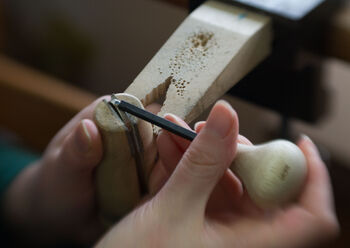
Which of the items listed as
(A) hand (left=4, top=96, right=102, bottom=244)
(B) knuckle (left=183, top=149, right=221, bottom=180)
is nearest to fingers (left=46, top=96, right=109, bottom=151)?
(A) hand (left=4, top=96, right=102, bottom=244)

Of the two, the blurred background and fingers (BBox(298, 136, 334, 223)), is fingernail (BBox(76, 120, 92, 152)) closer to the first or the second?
the blurred background

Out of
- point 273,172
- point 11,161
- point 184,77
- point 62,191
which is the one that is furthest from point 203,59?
point 11,161

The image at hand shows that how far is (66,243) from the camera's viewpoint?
708 mm

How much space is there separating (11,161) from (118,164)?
0.37 meters

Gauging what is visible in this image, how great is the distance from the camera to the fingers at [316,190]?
36 cm

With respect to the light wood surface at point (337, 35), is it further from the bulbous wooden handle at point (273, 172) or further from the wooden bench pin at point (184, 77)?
the bulbous wooden handle at point (273, 172)

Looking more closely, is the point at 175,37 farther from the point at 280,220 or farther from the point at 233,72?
the point at 280,220

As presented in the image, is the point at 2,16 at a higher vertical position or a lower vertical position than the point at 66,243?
higher

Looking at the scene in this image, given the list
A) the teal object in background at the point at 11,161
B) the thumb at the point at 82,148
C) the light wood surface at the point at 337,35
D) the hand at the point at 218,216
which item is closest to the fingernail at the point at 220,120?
the hand at the point at 218,216

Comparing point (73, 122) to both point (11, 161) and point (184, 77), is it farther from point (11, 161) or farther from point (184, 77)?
point (11, 161)

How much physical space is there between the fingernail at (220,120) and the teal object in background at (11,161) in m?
0.46

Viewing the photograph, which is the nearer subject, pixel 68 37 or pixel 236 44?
pixel 236 44

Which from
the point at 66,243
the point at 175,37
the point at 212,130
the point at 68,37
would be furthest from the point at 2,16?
the point at 212,130

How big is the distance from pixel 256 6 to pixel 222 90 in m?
0.11
